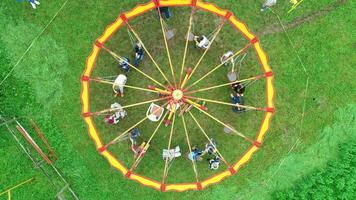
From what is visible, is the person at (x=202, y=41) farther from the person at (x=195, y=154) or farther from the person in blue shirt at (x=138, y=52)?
the person at (x=195, y=154)

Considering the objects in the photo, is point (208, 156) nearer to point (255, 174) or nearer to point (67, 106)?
point (255, 174)

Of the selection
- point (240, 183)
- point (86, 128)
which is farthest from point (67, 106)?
point (240, 183)

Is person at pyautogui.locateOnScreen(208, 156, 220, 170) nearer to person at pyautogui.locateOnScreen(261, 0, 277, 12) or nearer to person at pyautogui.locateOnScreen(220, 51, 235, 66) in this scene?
person at pyautogui.locateOnScreen(220, 51, 235, 66)

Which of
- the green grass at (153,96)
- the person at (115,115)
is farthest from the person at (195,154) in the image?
the person at (115,115)

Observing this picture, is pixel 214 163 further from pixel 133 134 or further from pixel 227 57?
pixel 227 57

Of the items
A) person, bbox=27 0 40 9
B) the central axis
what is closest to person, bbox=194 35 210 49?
the central axis

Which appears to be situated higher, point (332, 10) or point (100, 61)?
point (332, 10)

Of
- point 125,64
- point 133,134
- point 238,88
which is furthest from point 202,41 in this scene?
point 133,134
